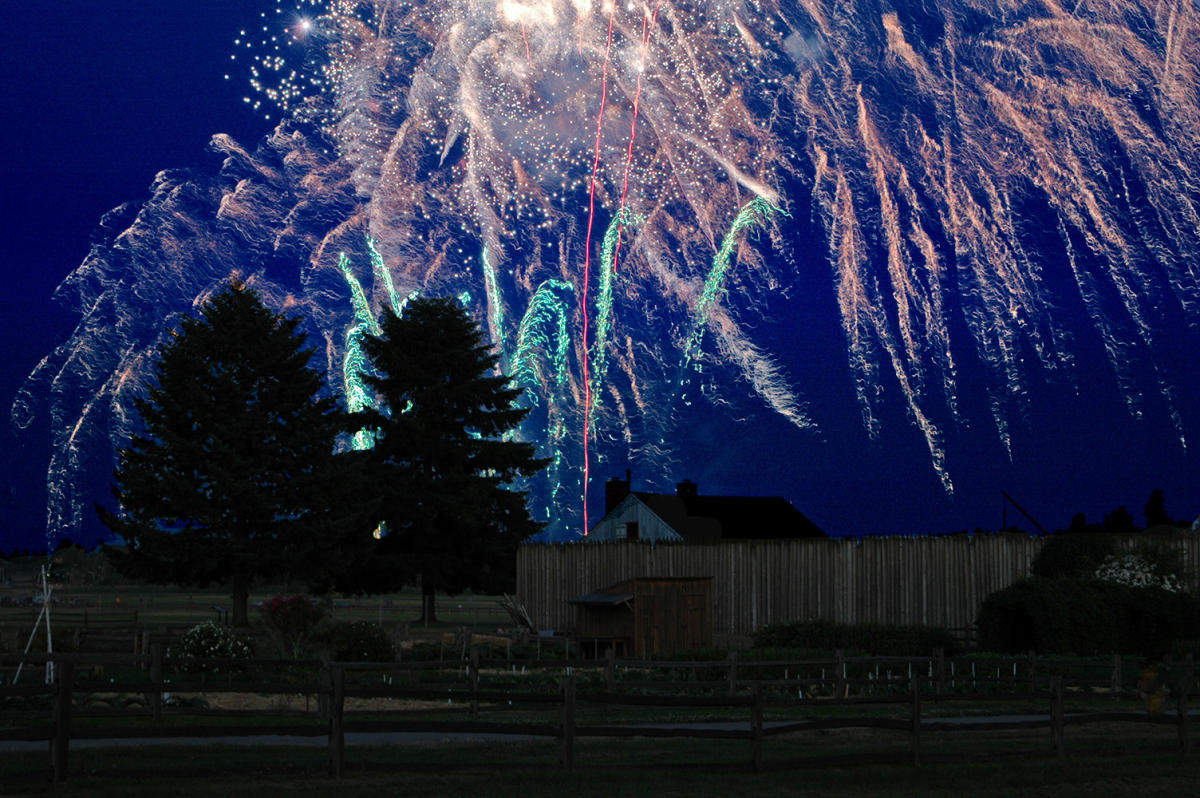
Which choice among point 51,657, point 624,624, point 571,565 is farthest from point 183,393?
point 51,657

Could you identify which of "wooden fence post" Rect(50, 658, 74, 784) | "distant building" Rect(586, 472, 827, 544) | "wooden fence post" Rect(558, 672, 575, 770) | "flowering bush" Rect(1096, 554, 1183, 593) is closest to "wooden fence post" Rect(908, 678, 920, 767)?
"wooden fence post" Rect(558, 672, 575, 770)

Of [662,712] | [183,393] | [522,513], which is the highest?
[183,393]

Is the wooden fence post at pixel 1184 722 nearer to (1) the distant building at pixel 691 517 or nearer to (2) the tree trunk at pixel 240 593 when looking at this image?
(2) the tree trunk at pixel 240 593

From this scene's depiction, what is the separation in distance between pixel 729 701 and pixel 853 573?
22.0 m

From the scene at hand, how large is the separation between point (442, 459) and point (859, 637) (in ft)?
97.3

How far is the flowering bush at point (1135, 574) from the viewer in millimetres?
30734

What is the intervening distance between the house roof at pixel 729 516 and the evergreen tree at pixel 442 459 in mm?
6309

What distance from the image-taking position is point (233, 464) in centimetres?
4819

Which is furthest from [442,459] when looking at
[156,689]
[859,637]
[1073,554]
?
[156,689]

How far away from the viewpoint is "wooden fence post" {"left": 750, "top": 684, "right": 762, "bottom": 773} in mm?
14859

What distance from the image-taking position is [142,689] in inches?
684

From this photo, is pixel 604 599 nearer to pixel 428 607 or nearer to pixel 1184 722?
pixel 1184 722

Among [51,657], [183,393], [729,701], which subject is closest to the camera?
[729,701]

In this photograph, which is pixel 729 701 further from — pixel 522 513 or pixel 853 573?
pixel 522 513
